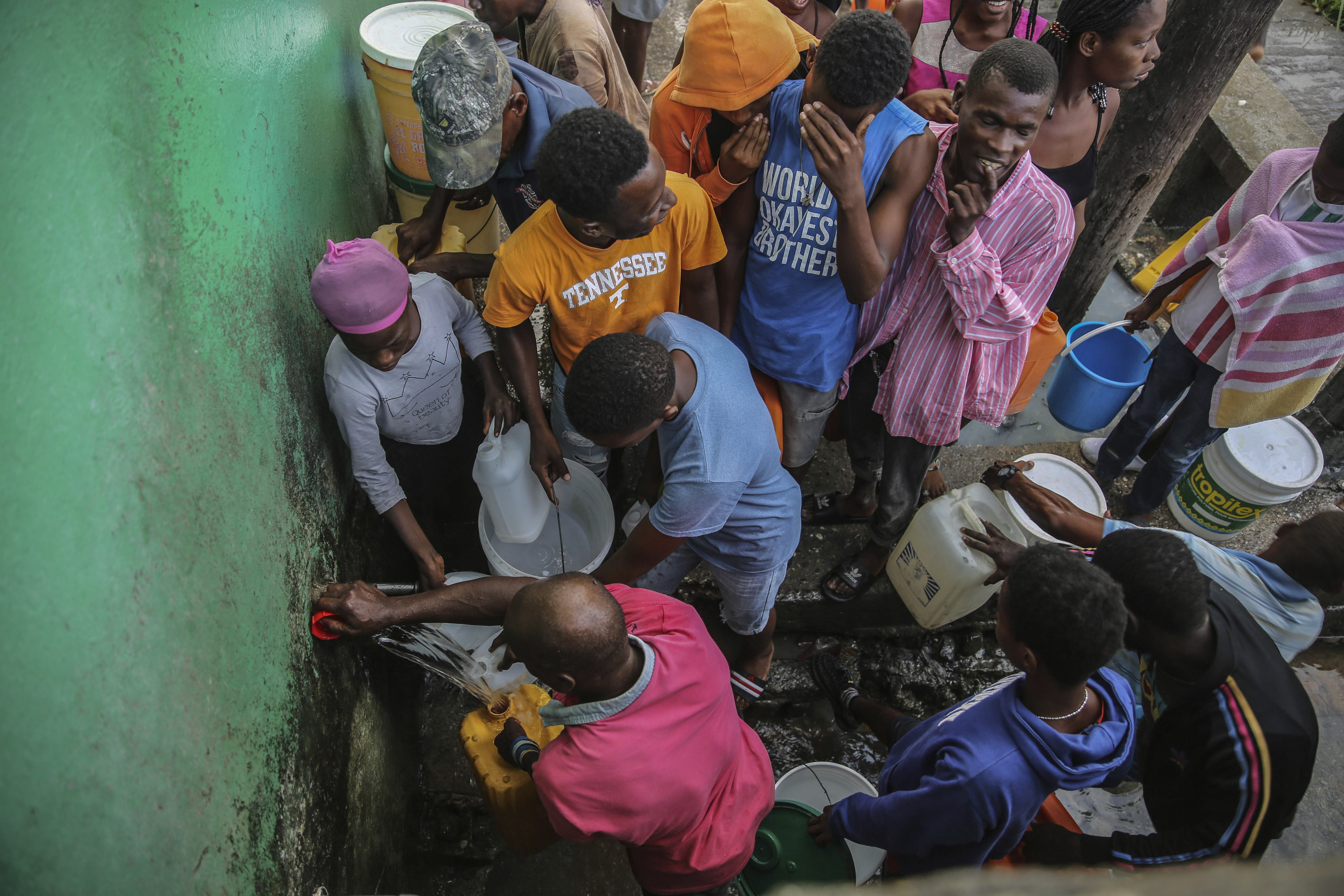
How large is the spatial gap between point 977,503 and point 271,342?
8.07 feet

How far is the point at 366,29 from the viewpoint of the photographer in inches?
114

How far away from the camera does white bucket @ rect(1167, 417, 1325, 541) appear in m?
3.10

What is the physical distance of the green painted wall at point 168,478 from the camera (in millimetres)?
1210

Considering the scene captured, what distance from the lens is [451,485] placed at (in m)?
3.15

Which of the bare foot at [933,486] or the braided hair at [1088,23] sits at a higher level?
the braided hair at [1088,23]

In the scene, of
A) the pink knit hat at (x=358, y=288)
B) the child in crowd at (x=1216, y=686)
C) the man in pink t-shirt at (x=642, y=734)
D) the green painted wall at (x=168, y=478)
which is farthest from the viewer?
the pink knit hat at (x=358, y=288)

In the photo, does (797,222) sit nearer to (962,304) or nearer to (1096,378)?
(962,304)

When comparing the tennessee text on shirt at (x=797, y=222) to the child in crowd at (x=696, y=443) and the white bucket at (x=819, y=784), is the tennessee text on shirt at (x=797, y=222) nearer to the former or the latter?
the child in crowd at (x=696, y=443)

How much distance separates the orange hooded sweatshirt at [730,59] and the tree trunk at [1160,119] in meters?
1.74

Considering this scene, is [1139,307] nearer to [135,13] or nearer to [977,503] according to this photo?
[977,503]

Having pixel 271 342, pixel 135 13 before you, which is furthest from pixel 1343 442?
pixel 135 13

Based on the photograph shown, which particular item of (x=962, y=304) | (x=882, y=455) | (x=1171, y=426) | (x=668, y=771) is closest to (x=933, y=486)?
(x=882, y=455)

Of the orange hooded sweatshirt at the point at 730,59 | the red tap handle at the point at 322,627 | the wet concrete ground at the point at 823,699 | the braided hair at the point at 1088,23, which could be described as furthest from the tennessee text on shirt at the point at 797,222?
the red tap handle at the point at 322,627

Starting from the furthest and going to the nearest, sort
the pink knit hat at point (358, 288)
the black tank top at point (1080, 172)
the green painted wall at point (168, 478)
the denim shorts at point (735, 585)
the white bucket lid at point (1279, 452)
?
the white bucket lid at point (1279, 452) → the black tank top at point (1080, 172) → the denim shorts at point (735, 585) → the pink knit hat at point (358, 288) → the green painted wall at point (168, 478)
